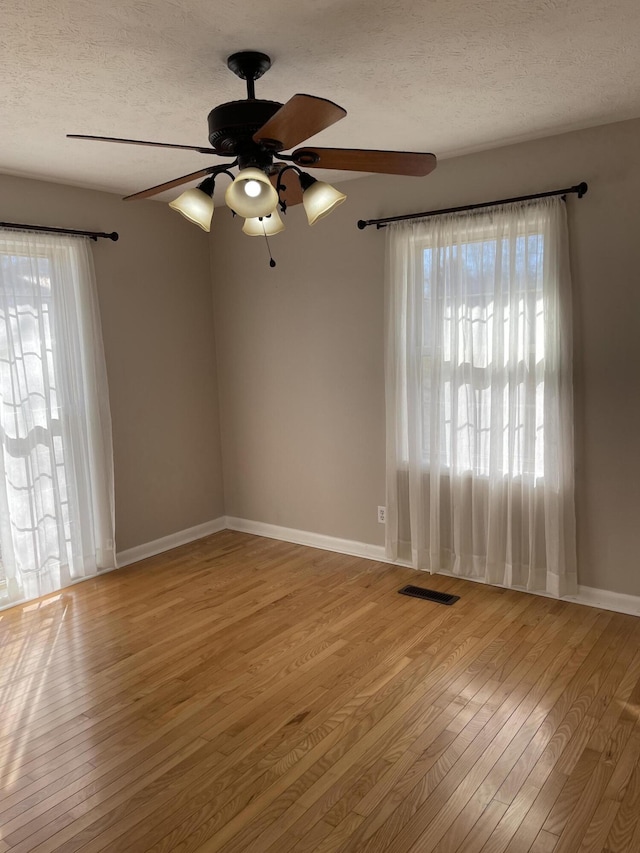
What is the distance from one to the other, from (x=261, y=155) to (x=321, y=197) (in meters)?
0.25

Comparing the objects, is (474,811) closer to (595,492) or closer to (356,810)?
(356,810)

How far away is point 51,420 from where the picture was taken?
4.02 meters

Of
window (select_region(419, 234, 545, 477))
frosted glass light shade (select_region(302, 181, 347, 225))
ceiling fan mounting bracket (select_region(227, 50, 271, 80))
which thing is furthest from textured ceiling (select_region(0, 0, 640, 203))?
window (select_region(419, 234, 545, 477))

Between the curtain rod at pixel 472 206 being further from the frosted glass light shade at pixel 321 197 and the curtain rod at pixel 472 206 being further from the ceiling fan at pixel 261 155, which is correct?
the frosted glass light shade at pixel 321 197

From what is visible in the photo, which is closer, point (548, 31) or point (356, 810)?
point (356, 810)

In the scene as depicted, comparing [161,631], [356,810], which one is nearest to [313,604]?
[161,631]

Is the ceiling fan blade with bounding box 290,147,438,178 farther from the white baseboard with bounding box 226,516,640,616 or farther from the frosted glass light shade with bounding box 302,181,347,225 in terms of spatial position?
the white baseboard with bounding box 226,516,640,616

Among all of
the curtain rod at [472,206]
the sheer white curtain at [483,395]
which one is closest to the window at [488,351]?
the sheer white curtain at [483,395]

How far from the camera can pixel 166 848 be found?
78.3 inches

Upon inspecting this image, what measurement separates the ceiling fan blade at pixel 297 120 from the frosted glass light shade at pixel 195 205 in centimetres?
33

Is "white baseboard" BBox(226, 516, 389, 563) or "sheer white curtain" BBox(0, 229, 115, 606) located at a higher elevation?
"sheer white curtain" BBox(0, 229, 115, 606)

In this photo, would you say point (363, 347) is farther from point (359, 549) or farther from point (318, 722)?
point (318, 722)

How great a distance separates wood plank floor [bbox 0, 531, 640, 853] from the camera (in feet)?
6.77

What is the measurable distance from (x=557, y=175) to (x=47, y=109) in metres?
2.53
